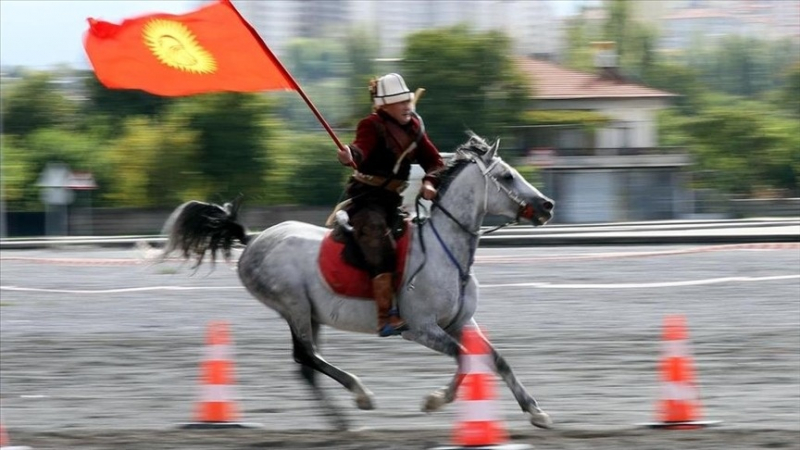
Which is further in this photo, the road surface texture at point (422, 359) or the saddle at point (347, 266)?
the saddle at point (347, 266)

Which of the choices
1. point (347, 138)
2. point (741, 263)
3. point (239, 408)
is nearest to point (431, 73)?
point (347, 138)

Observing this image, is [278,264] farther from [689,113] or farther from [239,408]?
[689,113]

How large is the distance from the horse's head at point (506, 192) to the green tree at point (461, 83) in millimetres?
53390

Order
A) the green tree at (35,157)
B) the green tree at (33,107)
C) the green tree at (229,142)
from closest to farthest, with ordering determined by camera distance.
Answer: the green tree at (35,157) → the green tree at (229,142) → the green tree at (33,107)

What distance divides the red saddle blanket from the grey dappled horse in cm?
5

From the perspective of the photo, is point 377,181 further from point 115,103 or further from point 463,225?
point 115,103

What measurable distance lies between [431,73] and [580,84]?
13.0 metres

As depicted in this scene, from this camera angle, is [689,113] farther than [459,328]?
Yes

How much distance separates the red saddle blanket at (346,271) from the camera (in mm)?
9906

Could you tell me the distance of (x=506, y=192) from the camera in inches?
394

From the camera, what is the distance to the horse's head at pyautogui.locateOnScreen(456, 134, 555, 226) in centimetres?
995

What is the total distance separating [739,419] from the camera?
10.2 meters

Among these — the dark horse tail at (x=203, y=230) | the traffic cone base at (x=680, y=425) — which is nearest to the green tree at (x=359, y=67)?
the dark horse tail at (x=203, y=230)

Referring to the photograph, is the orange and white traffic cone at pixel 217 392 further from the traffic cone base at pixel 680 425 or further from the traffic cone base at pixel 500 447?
the traffic cone base at pixel 680 425
